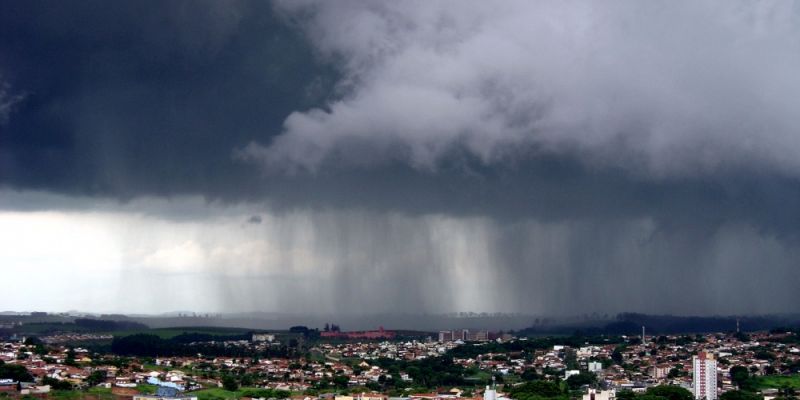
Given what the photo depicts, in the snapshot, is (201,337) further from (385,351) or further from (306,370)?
(306,370)

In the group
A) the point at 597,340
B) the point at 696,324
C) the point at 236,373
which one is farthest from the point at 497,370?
the point at 696,324

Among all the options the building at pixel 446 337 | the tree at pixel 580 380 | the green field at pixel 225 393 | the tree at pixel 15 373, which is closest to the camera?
the tree at pixel 15 373

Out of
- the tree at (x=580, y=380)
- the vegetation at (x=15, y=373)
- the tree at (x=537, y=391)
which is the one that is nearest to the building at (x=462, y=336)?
the tree at (x=580, y=380)

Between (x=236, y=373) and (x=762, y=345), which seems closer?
(x=236, y=373)

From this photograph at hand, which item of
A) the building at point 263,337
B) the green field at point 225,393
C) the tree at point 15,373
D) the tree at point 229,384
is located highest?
the building at point 263,337

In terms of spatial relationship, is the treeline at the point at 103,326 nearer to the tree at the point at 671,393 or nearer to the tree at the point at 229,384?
the tree at the point at 229,384

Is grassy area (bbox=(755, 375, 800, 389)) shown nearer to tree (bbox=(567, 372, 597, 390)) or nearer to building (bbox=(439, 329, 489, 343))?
tree (bbox=(567, 372, 597, 390))

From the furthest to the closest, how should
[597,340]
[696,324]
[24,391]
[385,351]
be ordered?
[696,324] → [597,340] → [385,351] → [24,391]
